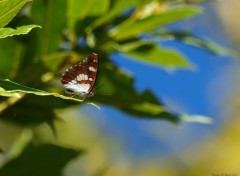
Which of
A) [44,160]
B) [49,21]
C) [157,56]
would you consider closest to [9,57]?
[49,21]

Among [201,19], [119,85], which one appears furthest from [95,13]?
[201,19]

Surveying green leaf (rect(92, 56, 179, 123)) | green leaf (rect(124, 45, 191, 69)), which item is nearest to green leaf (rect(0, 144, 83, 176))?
green leaf (rect(92, 56, 179, 123))

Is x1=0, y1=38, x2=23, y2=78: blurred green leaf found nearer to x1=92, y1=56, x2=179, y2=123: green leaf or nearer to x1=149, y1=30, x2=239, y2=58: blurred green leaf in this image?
x1=92, y1=56, x2=179, y2=123: green leaf

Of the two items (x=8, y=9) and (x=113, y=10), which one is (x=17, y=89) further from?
(x=113, y=10)

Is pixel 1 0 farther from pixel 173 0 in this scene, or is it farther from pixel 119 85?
pixel 173 0

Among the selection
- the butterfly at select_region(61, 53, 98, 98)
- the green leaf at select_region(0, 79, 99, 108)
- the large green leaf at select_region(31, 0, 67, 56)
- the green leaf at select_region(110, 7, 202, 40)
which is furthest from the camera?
the green leaf at select_region(110, 7, 202, 40)

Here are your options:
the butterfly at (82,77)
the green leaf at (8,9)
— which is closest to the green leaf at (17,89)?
the green leaf at (8,9)
